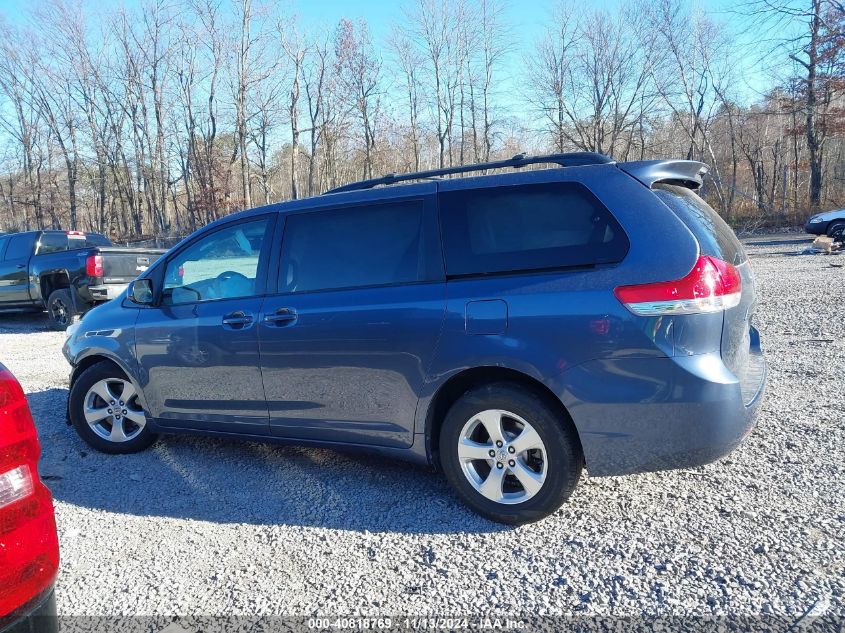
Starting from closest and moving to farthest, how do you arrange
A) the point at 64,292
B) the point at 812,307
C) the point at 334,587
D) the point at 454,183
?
the point at 334,587 < the point at 454,183 < the point at 812,307 < the point at 64,292

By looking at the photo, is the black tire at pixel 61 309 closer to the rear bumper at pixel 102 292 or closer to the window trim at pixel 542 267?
the rear bumper at pixel 102 292

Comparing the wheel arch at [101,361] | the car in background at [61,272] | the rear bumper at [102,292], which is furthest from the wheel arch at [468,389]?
the car in background at [61,272]

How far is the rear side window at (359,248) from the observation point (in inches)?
131

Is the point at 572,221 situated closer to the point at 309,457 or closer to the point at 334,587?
the point at 334,587

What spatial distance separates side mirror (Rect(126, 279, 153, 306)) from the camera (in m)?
4.20

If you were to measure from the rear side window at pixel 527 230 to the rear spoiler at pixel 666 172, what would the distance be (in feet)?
0.96

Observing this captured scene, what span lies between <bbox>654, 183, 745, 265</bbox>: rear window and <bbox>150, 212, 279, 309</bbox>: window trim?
7.71 feet

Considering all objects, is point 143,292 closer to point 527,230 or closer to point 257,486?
point 257,486

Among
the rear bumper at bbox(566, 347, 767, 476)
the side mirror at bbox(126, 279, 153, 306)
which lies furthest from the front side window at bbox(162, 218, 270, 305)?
the rear bumper at bbox(566, 347, 767, 476)

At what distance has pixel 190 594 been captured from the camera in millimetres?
2660

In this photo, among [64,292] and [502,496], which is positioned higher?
[64,292]

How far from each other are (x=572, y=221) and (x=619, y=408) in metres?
0.96

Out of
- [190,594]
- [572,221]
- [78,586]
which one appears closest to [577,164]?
[572,221]

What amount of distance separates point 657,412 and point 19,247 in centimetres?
1240
